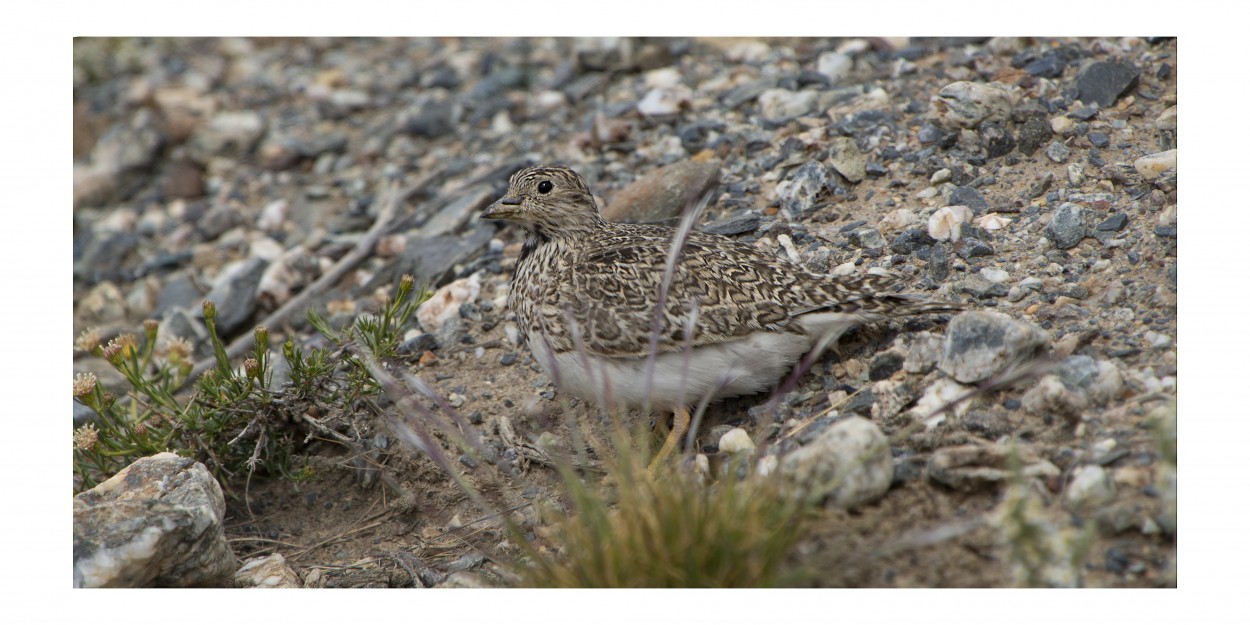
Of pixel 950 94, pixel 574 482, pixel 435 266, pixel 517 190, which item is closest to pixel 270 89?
pixel 435 266

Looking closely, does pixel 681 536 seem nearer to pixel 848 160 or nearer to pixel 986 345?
pixel 986 345

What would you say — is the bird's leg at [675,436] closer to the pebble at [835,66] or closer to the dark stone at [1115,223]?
the dark stone at [1115,223]

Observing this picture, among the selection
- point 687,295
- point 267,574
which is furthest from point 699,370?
point 267,574

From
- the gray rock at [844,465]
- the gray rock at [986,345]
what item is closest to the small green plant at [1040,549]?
the gray rock at [844,465]

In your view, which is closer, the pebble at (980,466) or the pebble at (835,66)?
the pebble at (980,466)

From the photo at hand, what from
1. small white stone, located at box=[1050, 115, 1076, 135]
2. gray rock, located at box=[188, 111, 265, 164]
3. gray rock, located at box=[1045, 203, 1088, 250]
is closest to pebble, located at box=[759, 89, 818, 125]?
small white stone, located at box=[1050, 115, 1076, 135]

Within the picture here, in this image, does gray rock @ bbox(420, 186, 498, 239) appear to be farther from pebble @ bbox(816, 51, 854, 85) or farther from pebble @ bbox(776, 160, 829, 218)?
pebble @ bbox(816, 51, 854, 85)

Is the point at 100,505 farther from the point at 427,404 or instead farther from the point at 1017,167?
the point at 1017,167
